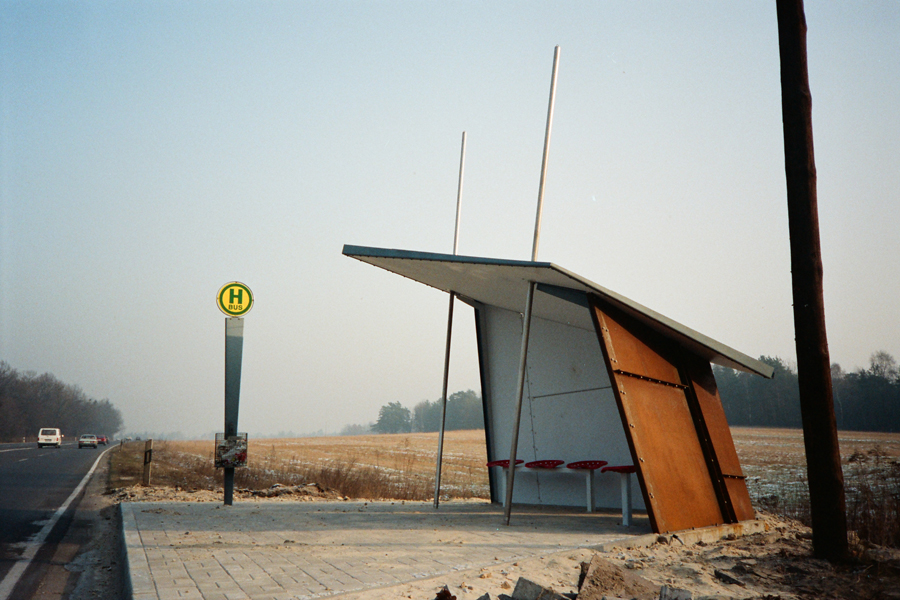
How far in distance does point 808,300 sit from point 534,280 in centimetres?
348

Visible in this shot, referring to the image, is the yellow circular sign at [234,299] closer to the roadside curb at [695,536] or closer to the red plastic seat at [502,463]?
the red plastic seat at [502,463]

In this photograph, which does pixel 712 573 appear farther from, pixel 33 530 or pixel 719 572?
pixel 33 530

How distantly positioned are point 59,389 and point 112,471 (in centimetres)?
12015

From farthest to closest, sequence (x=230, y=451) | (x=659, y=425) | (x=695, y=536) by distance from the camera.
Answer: (x=230, y=451), (x=659, y=425), (x=695, y=536)

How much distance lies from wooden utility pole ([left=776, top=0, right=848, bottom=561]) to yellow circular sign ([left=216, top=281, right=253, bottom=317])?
9086 mm

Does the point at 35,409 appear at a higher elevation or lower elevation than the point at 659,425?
lower

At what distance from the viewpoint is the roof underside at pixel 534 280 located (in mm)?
8297

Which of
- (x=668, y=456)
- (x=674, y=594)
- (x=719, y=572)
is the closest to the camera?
(x=674, y=594)

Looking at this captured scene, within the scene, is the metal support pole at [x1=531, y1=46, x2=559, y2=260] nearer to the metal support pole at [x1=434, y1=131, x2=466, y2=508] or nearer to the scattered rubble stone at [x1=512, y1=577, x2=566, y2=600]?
the metal support pole at [x1=434, y1=131, x2=466, y2=508]

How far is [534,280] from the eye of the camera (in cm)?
903

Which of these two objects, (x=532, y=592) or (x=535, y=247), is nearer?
(x=532, y=592)

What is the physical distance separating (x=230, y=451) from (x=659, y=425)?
24.5 ft

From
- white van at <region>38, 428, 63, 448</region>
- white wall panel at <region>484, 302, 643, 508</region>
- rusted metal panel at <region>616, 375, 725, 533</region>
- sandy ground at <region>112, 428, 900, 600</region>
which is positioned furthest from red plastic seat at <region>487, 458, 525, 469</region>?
white van at <region>38, 428, 63, 448</region>

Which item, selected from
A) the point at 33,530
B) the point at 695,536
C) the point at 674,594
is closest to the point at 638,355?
the point at 695,536
